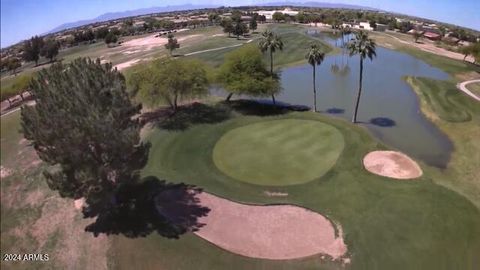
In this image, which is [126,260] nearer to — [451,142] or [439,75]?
[451,142]

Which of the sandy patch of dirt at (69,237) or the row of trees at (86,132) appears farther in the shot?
the sandy patch of dirt at (69,237)

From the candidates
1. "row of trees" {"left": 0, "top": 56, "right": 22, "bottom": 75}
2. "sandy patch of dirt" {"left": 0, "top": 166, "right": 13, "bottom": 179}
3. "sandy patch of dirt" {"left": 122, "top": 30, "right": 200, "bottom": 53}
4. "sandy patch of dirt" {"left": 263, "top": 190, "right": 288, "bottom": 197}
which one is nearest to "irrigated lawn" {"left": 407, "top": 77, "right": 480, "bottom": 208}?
"sandy patch of dirt" {"left": 263, "top": 190, "right": 288, "bottom": 197}

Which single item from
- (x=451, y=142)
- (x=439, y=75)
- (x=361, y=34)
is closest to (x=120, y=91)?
(x=361, y=34)

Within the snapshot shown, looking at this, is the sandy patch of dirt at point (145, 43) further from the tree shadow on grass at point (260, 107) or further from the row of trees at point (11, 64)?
the row of trees at point (11, 64)

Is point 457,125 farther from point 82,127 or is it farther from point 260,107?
point 82,127

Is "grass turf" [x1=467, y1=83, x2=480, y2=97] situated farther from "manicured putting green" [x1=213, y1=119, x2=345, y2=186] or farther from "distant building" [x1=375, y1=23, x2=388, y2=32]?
"distant building" [x1=375, y1=23, x2=388, y2=32]

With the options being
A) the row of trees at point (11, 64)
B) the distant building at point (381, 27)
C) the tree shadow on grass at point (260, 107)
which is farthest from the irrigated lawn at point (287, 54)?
the row of trees at point (11, 64)
